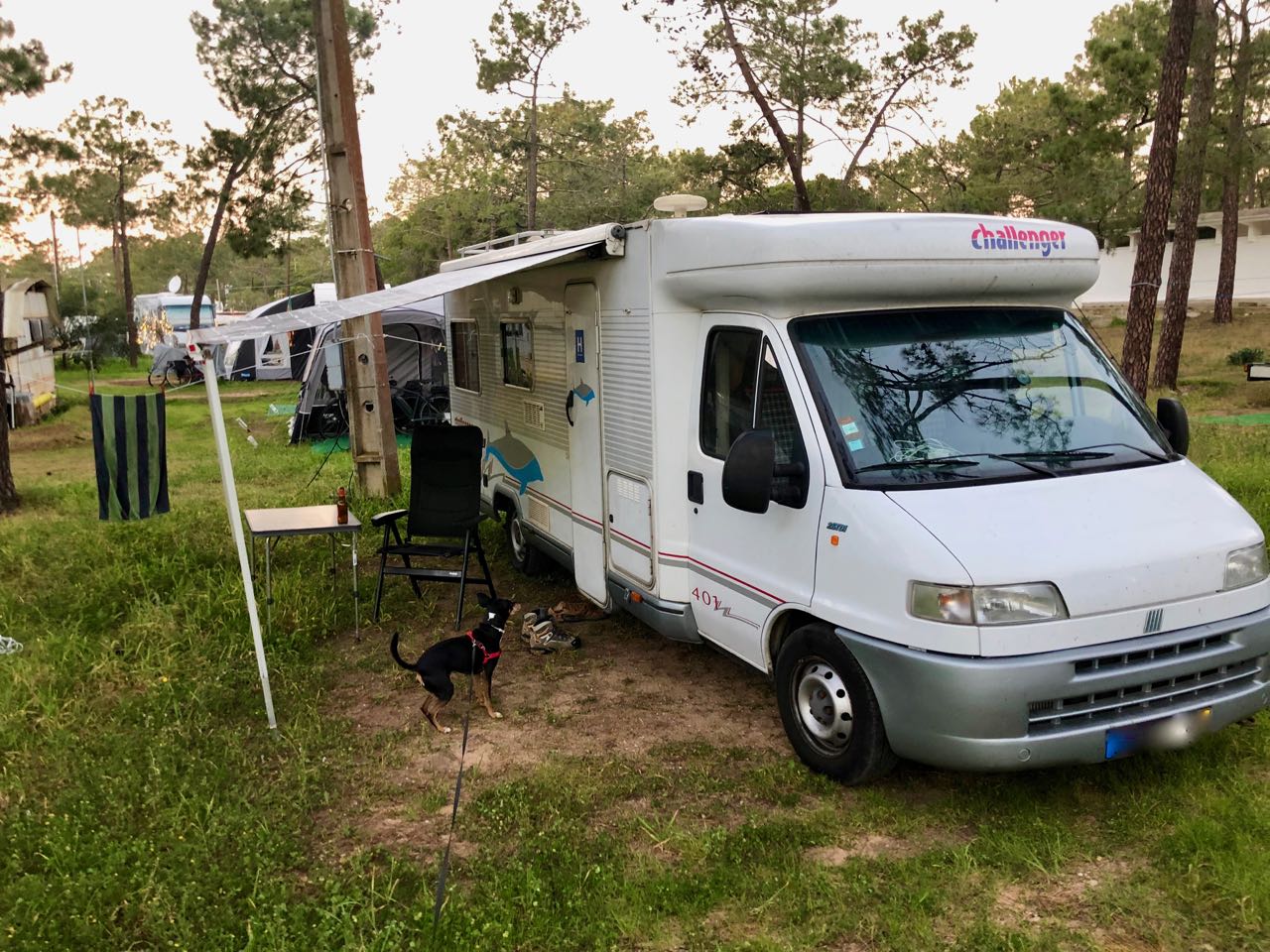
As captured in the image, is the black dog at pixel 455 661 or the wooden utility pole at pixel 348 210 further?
the wooden utility pole at pixel 348 210

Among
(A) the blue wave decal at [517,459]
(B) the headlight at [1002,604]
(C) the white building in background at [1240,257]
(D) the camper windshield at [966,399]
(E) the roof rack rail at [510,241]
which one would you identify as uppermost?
(C) the white building in background at [1240,257]

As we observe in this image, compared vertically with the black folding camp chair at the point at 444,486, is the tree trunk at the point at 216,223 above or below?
above

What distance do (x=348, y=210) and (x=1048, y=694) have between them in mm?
7366

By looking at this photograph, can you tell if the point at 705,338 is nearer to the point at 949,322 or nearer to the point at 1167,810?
the point at 949,322

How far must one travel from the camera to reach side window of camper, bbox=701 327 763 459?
4348mm

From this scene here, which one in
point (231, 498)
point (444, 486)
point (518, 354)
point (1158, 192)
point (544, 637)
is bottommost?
point (544, 637)

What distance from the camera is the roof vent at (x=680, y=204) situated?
195 inches

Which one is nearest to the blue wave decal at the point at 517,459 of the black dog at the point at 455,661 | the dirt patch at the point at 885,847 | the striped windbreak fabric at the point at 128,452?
the black dog at the point at 455,661

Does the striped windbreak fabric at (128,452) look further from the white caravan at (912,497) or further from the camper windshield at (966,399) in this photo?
the camper windshield at (966,399)

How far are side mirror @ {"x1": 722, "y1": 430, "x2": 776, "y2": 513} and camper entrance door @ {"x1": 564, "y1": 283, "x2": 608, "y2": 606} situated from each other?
67.2 inches

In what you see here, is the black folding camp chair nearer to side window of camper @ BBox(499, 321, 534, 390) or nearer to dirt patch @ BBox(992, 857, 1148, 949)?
side window of camper @ BBox(499, 321, 534, 390)

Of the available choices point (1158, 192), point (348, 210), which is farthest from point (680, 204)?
point (1158, 192)

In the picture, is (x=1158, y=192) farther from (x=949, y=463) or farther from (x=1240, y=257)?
(x=1240, y=257)

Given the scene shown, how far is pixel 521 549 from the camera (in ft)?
24.1
